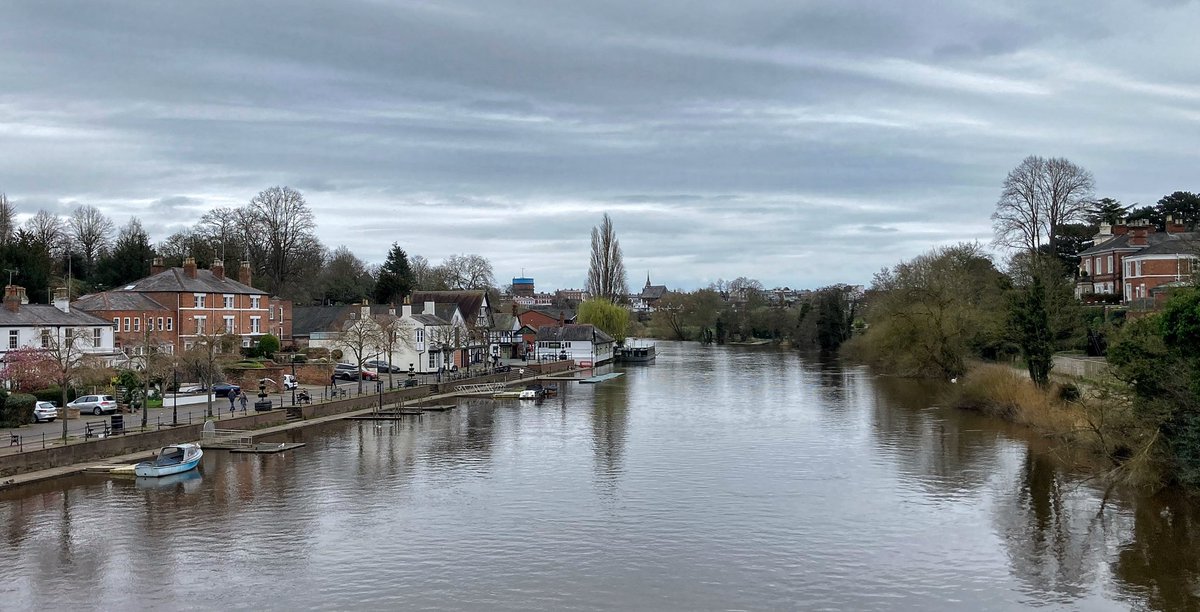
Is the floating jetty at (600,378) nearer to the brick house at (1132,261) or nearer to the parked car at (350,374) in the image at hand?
the parked car at (350,374)

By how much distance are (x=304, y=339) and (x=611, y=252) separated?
49.2 m

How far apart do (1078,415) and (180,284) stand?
168 feet

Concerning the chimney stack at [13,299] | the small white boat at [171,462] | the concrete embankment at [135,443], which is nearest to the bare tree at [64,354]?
the concrete embankment at [135,443]

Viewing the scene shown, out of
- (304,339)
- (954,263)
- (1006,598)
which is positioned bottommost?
(1006,598)

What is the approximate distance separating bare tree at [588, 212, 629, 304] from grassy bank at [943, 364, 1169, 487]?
64.2 m

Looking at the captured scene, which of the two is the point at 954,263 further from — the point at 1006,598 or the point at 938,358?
the point at 1006,598

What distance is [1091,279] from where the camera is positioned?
231 ft

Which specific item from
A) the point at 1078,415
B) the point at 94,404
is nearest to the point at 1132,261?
the point at 1078,415

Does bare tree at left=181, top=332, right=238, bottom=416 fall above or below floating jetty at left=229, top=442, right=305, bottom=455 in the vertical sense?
above

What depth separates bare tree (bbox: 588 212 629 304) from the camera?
113 meters

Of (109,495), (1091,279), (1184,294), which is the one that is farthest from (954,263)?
(109,495)

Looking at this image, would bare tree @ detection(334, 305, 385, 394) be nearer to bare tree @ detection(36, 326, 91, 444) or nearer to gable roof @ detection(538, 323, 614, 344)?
bare tree @ detection(36, 326, 91, 444)

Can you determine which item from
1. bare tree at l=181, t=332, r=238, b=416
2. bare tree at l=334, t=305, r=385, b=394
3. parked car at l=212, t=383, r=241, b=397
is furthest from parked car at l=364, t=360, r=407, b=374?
parked car at l=212, t=383, r=241, b=397

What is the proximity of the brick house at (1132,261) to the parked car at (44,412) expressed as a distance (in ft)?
170
